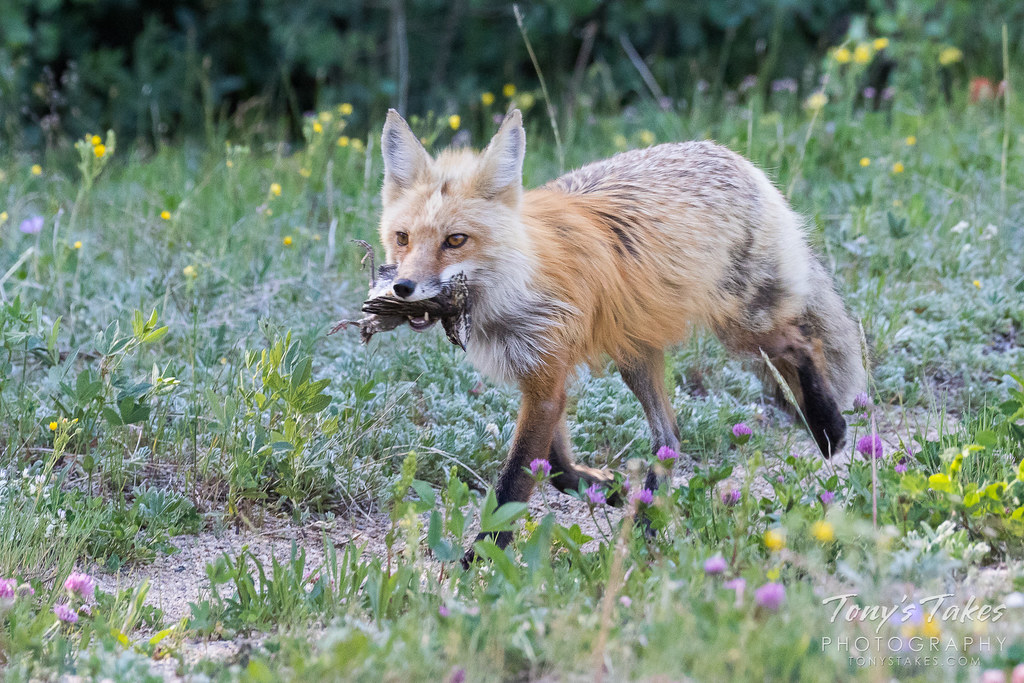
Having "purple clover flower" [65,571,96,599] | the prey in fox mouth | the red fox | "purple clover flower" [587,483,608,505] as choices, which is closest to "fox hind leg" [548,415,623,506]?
the red fox

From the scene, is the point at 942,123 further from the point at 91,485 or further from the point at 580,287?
the point at 91,485

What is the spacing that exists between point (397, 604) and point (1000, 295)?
3.89m

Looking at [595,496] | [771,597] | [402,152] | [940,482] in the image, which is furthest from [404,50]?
[771,597]

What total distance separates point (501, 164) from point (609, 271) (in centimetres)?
60

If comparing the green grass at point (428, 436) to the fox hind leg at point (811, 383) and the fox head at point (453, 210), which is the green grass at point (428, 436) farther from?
the fox head at point (453, 210)

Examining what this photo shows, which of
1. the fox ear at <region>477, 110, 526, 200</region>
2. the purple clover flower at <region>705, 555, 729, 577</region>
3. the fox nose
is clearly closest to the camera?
the purple clover flower at <region>705, 555, 729, 577</region>

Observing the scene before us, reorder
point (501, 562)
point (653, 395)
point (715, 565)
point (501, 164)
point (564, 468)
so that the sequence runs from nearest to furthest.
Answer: point (715, 565), point (501, 562), point (501, 164), point (564, 468), point (653, 395)

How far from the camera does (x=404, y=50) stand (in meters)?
9.06

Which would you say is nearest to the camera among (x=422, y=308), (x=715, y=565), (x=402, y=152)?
(x=715, y=565)

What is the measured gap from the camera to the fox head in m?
3.39

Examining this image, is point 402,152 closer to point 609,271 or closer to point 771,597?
point 609,271

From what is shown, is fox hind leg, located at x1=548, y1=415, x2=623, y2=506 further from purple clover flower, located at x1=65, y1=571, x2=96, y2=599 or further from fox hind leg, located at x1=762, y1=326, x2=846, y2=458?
purple clover flower, located at x1=65, y1=571, x2=96, y2=599

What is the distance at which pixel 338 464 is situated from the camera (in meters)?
3.77

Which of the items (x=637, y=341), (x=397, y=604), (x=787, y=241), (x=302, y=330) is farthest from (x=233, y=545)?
(x=787, y=241)
